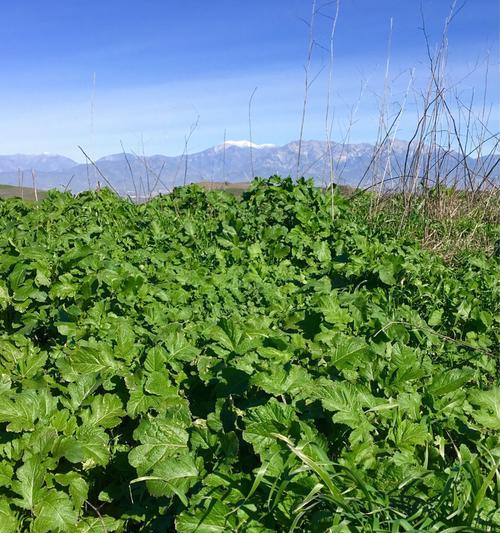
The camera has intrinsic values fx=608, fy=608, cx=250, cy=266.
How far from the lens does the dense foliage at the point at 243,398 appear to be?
1.67 meters

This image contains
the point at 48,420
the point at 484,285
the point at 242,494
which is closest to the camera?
the point at 242,494

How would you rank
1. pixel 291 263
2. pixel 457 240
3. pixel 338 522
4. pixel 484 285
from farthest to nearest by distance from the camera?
pixel 457 240 < pixel 291 263 < pixel 484 285 < pixel 338 522

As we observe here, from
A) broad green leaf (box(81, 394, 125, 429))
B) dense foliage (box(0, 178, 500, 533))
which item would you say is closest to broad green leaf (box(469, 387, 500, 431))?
dense foliage (box(0, 178, 500, 533))

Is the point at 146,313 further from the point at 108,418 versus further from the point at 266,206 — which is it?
the point at 266,206

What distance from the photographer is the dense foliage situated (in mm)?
1674

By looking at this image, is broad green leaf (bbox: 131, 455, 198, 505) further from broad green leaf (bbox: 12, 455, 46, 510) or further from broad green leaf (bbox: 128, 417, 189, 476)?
broad green leaf (bbox: 12, 455, 46, 510)

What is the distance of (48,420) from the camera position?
2156mm

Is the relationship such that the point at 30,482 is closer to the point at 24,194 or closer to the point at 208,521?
the point at 208,521

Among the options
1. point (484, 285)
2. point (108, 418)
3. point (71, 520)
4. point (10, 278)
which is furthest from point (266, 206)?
point (71, 520)

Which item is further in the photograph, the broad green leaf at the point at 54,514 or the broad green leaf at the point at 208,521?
the broad green leaf at the point at 54,514

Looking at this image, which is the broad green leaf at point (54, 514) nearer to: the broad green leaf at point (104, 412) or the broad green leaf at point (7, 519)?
the broad green leaf at point (7, 519)

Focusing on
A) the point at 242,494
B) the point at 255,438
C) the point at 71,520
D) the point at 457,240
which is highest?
the point at 457,240

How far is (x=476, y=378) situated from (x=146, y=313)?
5.28 feet

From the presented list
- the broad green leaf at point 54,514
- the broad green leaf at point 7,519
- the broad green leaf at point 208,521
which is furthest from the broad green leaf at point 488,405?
the broad green leaf at point 7,519
